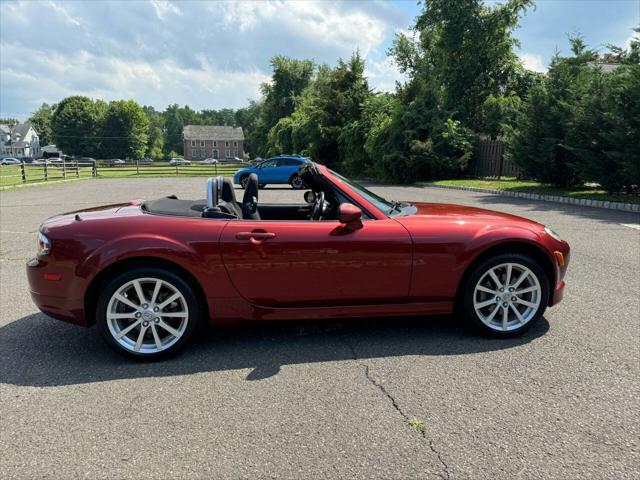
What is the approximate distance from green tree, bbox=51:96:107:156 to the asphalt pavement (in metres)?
111

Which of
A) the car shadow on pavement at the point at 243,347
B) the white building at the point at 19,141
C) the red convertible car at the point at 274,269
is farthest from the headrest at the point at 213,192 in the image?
the white building at the point at 19,141

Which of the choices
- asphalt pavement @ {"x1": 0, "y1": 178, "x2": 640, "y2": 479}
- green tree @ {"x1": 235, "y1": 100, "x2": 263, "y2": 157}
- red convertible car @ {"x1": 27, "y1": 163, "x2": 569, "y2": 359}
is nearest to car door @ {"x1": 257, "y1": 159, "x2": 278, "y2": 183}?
asphalt pavement @ {"x1": 0, "y1": 178, "x2": 640, "y2": 479}

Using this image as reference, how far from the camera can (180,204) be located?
13.3 ft

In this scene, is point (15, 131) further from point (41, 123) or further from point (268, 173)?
point (268, 173)

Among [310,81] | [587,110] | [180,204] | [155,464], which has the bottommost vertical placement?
[155,464]

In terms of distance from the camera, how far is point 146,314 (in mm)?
3406

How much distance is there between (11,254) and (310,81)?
219ft

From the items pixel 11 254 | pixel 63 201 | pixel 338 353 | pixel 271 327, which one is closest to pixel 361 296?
pixel 338 353

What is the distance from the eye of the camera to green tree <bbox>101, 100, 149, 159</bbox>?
339 feet

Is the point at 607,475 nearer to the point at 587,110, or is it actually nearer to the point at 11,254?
the point at 11,254

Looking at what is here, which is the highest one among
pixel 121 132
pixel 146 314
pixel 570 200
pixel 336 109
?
pixel 121 132

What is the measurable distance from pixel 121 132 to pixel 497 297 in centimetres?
11332

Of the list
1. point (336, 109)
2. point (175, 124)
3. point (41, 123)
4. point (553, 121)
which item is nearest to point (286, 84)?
point (336, 109)

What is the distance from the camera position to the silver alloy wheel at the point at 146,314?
11.1 feet
